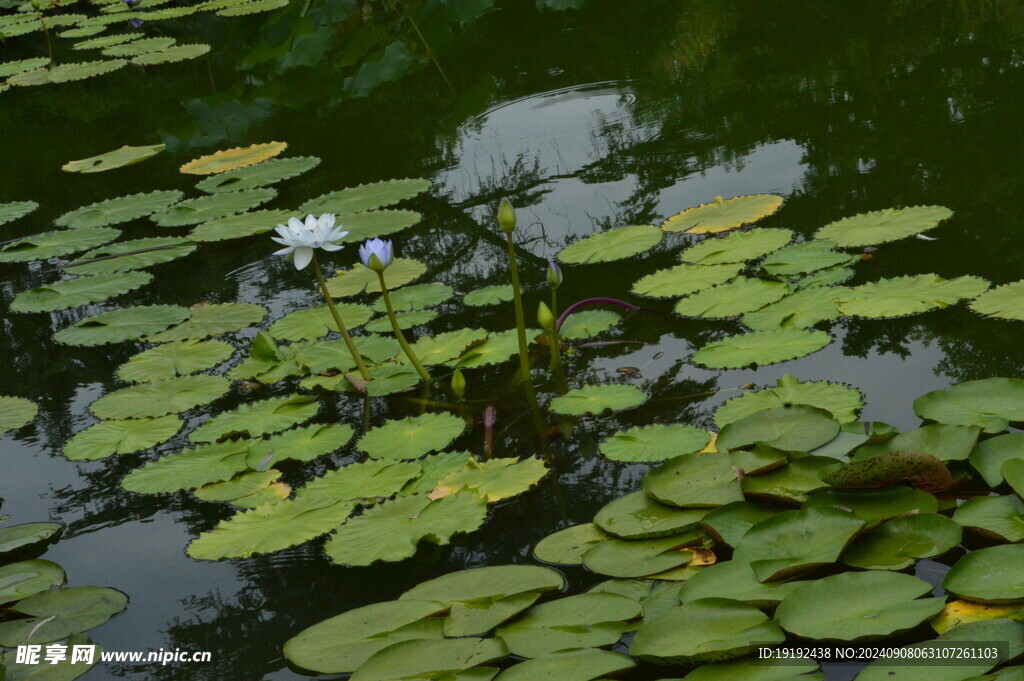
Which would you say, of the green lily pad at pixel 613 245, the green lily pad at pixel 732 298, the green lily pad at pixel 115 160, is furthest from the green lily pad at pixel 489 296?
the green lily pad at pixel 115 160

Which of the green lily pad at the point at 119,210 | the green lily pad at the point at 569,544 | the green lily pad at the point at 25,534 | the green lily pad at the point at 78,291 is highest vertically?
the green lily pad at the point at 119,210

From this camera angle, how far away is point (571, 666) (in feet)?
4.46

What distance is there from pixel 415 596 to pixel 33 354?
6.56 ft

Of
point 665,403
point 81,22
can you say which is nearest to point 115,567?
point 665,403

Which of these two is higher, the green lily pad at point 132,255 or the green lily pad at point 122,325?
the green lily pad at point 132,255

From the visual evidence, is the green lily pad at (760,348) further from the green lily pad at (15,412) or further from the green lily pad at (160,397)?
the green lily pad at (15,412)

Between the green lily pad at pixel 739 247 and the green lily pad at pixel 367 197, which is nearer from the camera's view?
the green lily pad at pixel 739 247

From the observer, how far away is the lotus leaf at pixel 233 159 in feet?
14.0

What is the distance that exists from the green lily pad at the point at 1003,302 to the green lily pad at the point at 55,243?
10.1 feet

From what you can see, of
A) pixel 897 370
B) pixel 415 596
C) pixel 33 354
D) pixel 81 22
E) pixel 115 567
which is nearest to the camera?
pixel 415 596

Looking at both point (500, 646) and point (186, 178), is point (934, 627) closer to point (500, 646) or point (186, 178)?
point (500, 646)

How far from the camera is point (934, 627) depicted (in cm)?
137

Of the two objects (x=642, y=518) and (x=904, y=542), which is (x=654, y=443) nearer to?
(x=642, y=518)

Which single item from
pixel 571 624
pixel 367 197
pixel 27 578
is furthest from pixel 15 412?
pixel 571 624
